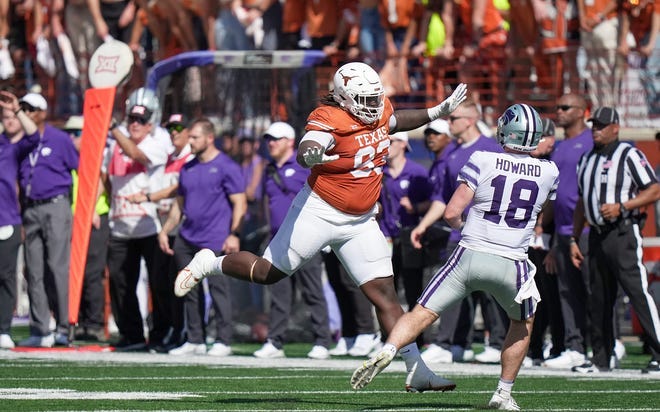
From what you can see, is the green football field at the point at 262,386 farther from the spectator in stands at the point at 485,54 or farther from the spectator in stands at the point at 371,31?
the spectator in stands at the point at 371,31

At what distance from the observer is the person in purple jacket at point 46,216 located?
13.7 meters

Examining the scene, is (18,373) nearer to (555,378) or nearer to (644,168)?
(555,378)

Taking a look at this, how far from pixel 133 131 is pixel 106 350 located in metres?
2.02

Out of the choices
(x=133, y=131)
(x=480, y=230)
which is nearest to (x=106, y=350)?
(x=133, y=131)

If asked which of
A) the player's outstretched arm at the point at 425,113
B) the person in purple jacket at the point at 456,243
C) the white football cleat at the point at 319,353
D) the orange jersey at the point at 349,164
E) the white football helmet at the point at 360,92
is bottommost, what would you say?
the white football cleat at the point at 319,353

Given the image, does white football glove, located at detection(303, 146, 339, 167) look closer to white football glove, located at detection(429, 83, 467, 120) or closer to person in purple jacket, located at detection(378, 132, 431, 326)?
white football glove, located at detection(429, 83, 467, 120)

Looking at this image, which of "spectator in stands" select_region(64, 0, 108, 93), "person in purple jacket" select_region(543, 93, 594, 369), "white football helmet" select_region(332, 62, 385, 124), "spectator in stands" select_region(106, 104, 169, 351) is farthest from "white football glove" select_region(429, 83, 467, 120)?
"spectator in stands" select_region(64, 0, 108, 93)

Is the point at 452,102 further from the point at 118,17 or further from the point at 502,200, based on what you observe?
the point at 118,17

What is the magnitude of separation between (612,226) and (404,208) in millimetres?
2462

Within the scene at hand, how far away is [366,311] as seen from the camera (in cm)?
1361

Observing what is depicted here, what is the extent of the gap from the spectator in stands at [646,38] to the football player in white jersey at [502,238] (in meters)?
6.97

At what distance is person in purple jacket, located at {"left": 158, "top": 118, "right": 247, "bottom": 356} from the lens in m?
13.1

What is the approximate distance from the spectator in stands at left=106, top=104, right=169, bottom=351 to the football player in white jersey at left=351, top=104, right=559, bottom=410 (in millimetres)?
5816

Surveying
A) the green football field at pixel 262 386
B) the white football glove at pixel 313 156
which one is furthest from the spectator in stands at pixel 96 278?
the white football glove at pixel 313 156
